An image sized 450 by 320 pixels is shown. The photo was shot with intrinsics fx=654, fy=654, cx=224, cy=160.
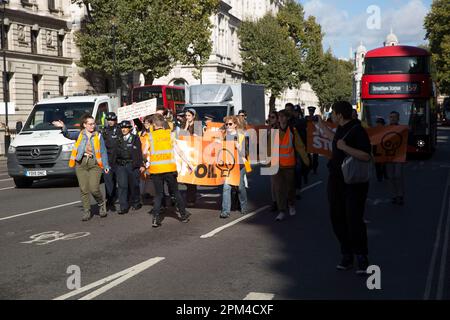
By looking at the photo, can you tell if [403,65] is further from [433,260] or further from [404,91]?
[433,260]

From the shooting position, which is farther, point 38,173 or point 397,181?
point 38,173

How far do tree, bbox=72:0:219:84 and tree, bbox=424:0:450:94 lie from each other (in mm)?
33090

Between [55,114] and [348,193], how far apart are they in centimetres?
1254

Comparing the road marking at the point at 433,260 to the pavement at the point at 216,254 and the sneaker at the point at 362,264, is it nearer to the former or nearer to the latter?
the pavement at the point at 216,254

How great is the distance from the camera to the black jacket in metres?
12.1

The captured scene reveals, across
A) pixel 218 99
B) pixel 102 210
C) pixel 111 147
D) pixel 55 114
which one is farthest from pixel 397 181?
pixel 218 99

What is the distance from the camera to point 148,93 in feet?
129

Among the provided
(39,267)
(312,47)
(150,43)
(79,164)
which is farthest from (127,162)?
(312,47)

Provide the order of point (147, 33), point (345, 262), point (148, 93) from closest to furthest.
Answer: point (345, 262)
point (148, 93)
point (147, 33)

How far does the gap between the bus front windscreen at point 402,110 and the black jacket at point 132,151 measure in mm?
14401

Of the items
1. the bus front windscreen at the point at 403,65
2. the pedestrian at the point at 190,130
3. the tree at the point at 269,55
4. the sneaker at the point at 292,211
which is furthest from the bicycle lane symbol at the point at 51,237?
the tree at the point at 269,55

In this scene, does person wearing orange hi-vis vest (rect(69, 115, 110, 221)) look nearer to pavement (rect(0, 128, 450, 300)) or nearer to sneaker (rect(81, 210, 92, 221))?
sneaker (rect(81, 210, 92, 221))

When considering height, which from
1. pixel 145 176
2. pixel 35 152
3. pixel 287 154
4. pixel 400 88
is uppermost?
pixel 400 88

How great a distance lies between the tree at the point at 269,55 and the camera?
224 ft
